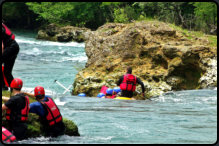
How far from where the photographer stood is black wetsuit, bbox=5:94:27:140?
174 inches

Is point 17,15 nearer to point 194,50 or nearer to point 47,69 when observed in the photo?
point 47,69

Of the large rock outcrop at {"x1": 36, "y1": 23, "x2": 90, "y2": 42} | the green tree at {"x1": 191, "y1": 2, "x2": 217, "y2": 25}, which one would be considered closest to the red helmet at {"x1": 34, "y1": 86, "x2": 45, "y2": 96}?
the green tree at {"x1": 191, "y1": 2, "x2": 217, "y2": 25}

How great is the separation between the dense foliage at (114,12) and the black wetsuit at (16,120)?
1983cm

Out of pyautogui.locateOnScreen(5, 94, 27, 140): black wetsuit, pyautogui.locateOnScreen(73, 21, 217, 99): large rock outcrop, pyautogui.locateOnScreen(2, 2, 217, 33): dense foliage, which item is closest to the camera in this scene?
pyautogui.locateOnScreen(5, 94, 27, 140): black wetsuit

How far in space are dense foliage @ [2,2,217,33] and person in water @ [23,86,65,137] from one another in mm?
19324

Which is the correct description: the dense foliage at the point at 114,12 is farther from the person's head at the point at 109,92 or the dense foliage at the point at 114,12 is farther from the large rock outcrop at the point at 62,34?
the person's head at the point at 109,92

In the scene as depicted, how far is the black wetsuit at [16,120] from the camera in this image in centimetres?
443

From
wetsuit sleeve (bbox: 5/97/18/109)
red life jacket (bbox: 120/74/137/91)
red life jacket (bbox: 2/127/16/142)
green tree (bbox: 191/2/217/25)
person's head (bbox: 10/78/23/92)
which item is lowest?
red life jacket (bbox: 120/74/137/91)

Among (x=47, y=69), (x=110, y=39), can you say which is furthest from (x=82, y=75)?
(x=47, y=69)

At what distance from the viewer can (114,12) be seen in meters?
37.2

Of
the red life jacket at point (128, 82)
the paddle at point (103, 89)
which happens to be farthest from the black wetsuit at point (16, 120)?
the paddle at point (103, 89)

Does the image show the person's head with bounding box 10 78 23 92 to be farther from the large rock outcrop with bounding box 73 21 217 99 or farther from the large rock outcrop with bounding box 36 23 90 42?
the large rock outcrop with bounding box 36 23 90 42

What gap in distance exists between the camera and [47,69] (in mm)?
21375

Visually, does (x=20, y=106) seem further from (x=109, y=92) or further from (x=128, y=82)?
(x=109, y=92)
